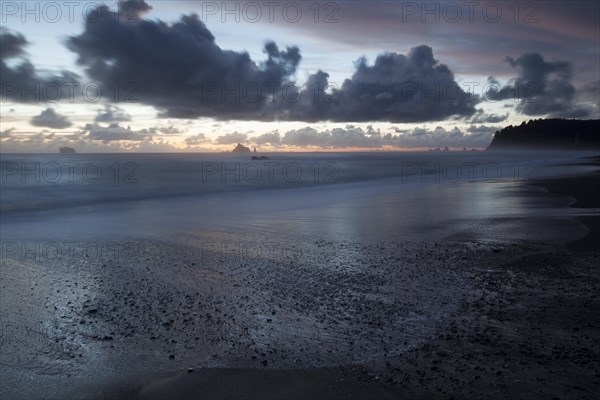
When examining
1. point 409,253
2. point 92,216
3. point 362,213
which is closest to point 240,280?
point 409,253

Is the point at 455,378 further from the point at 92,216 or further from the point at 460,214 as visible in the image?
→ the point at 92,216

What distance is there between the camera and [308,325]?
5.72m

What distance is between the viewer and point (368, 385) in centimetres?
421

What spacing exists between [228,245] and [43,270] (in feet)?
13.7

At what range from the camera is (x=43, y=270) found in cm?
880

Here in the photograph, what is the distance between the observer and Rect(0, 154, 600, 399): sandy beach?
4.30 m

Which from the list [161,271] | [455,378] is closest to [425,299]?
[455,378]

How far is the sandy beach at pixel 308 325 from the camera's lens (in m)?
4.30

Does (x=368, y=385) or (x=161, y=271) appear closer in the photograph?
(x=368, y=385)

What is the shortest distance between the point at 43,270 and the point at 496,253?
9842 mm

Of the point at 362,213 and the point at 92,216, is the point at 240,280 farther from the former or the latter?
the point at 92,216

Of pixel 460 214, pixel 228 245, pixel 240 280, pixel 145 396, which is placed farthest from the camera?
pixel 460 214

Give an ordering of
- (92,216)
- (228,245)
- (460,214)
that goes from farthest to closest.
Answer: (92,216) → (460,214) → (228,245)

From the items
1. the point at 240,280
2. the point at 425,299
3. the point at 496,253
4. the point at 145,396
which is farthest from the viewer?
the point at 496,253
